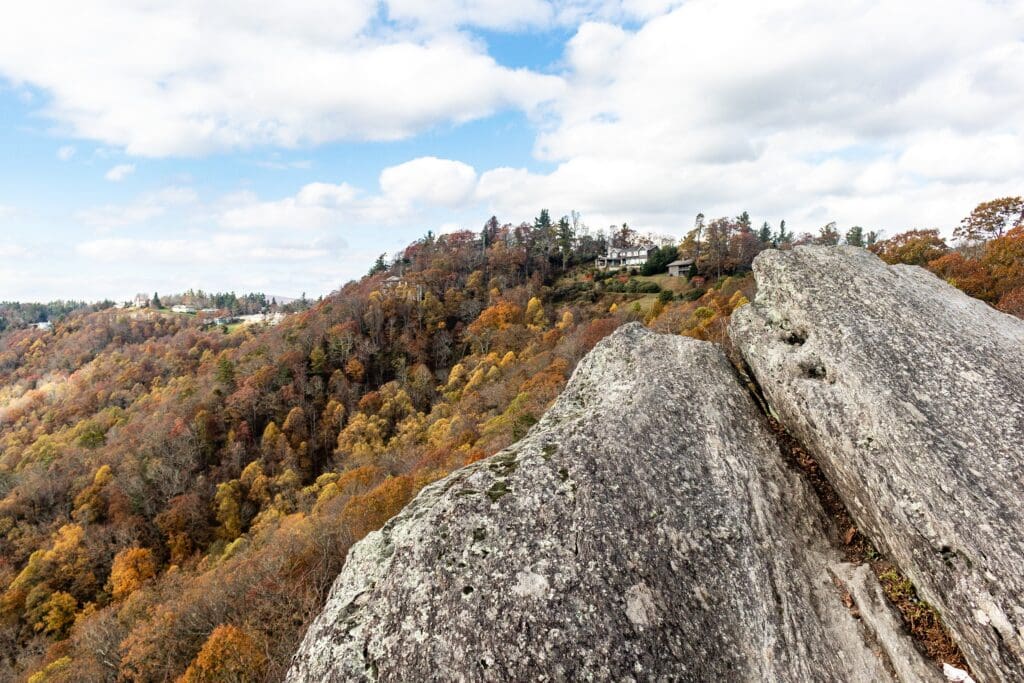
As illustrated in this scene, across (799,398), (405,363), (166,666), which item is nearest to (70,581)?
(166,666)

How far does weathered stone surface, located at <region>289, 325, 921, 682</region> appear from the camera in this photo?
981 centimetres

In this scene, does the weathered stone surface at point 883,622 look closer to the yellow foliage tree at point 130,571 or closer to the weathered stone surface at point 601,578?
the weathered stone surface at point 601,578

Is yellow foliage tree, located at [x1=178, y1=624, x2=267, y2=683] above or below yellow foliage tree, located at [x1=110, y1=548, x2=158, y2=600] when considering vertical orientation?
above

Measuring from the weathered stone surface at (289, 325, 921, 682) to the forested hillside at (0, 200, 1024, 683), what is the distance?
24.8 metres

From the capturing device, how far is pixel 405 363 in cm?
11431

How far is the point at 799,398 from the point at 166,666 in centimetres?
4899

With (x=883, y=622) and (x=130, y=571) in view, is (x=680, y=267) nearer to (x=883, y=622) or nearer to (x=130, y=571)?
(x=883, y=622)

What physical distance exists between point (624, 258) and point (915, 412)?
125196mm

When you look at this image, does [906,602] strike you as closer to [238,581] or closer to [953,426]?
[953,426]

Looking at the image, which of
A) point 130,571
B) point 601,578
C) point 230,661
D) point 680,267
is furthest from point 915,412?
point 680,267

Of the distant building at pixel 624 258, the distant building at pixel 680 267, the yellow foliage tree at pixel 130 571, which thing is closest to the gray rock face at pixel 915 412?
the yellow foliage tree at pixel 130 571

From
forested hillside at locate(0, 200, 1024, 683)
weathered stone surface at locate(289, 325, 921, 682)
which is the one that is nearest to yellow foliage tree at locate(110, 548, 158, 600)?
forested hillside at locate(0, 200, 1024, 683)

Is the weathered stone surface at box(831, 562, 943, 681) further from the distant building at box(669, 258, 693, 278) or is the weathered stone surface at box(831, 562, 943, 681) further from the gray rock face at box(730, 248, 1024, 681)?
the distant building at box(669, 258, 693, 278)

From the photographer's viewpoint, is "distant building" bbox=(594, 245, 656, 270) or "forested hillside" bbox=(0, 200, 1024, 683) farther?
"distant building" bbox=(594, 245, 656, 270)
